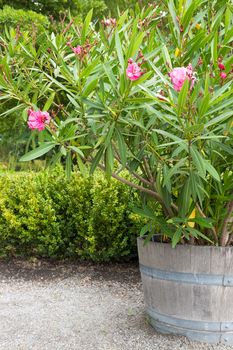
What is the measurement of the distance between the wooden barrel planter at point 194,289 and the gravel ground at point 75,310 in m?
0.09

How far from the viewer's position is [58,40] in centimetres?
233

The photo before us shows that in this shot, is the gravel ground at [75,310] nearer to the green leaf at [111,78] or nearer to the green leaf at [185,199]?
the green leaf at [185,199]

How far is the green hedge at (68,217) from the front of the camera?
389 centimetres

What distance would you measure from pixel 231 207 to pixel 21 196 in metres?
2.18

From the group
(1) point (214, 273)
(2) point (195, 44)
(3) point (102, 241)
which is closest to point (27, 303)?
(3) point (102, 241)

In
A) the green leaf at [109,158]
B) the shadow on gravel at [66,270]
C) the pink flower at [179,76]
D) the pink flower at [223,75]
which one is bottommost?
the shadow on gravel at [66,270]

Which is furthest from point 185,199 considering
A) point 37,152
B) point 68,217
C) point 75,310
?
point 68,217

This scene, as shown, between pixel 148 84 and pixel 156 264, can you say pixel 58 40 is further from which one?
pixel 156 264

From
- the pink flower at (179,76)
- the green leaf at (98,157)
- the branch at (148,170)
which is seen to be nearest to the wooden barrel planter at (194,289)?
the branch at (148,170)

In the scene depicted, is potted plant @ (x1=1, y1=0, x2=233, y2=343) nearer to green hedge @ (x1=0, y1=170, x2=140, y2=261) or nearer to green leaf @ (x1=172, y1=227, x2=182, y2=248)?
green leaf @ (x1=172, y1=227, x2=182, y2=248)

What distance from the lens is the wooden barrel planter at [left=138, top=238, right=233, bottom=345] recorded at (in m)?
2.35

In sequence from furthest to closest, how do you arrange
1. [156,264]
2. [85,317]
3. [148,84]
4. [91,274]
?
[91,274] < [85,317] < [156,264] < [148,84]

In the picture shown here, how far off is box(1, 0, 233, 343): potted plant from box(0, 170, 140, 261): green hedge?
1.15m

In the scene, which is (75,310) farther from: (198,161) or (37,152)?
(198,161)
